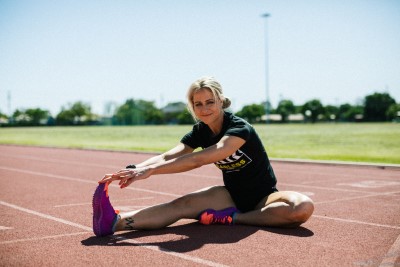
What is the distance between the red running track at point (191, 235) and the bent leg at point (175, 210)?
0.39 ft

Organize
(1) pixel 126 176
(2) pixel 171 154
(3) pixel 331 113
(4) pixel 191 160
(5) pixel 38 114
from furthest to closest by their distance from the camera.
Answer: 1. (5) pixel 38 114
2. (3) pixel 331 113
3. (2) pixel 171 154
4. (4) pixel 191 160
5. (1) pixel 126 176

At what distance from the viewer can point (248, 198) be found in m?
5.52

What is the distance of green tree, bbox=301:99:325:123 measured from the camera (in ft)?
434

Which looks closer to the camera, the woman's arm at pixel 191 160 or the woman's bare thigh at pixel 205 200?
the woman's arm at pixel 191 160

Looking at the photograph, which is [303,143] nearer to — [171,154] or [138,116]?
[171,154]

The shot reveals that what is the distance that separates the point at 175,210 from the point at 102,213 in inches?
34.0

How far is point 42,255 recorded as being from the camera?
4.32m

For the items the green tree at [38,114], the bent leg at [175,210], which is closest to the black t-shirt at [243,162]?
the bent leg at [175,210]

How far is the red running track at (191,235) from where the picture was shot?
4188mm

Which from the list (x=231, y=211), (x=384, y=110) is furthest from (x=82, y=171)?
(x=384, y=110)

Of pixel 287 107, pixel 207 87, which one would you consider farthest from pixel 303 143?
pixel 287 107

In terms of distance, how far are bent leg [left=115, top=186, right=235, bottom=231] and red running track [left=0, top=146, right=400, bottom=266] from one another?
0.39 ft

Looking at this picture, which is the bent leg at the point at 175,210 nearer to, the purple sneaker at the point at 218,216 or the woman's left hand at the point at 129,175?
the purple sneaker at the point at 218,216

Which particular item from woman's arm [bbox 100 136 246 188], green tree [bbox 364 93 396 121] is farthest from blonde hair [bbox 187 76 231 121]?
green tree [bbox 364 93 396 121]
